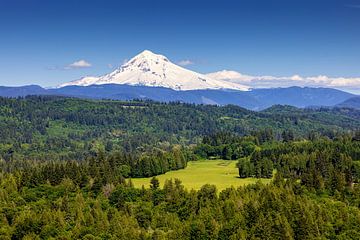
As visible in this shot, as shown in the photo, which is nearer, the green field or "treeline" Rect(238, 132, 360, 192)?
"treeline" Rect(238, 132, 360, 192)

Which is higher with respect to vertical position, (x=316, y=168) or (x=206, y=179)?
(x=316, y=168)

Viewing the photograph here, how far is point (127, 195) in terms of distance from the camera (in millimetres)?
131875

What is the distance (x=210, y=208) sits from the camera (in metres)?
112

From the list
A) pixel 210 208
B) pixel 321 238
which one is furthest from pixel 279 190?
pixel 321 238

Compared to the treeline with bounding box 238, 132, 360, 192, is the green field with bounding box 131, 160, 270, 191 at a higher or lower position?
lower

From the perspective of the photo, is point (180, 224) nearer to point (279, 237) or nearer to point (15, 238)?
point (279, 237)

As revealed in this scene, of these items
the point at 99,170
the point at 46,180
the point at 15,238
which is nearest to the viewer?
the point at 15,238

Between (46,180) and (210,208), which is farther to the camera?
(46,180)

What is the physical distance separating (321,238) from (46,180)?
91.7m

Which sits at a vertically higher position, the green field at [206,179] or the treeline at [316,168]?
the treeline at [316,168]

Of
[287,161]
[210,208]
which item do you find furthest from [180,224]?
[287,161]

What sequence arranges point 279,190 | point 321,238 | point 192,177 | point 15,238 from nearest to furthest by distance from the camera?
point 321,238, point 15,238, point 279,190, point 192,177

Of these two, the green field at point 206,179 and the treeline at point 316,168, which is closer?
the treeline at point 316,168

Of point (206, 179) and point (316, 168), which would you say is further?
point (206, 179)
